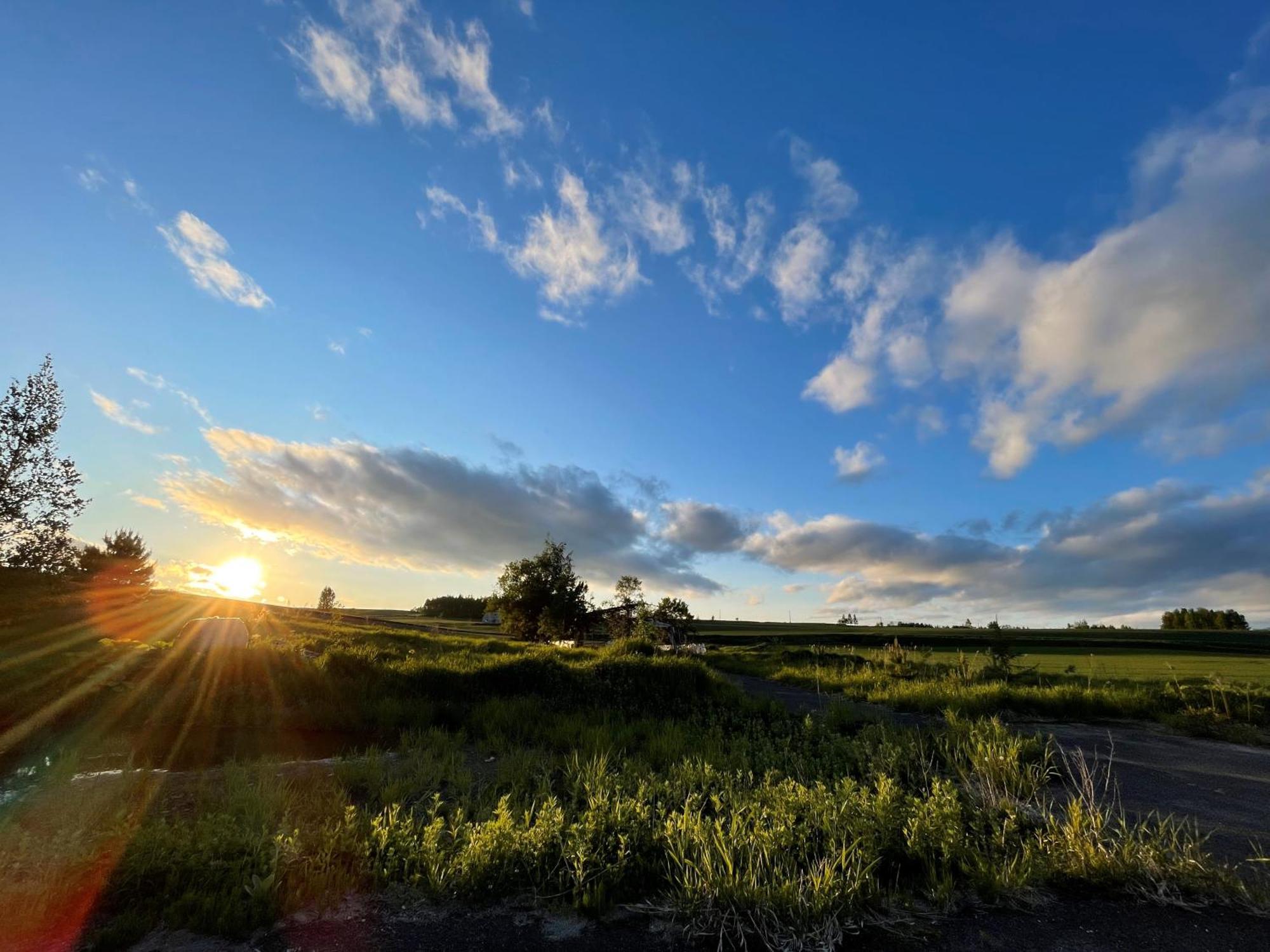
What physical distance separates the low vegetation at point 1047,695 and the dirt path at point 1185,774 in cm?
75

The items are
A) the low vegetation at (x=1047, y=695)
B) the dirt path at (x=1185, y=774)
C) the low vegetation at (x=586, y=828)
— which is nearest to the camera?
the low vegetation at (x=586, y=828)

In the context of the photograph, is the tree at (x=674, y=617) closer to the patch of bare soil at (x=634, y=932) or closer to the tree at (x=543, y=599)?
the tree at (x=543, y=599)

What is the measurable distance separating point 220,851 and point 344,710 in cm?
898

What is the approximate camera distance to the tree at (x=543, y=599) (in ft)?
146

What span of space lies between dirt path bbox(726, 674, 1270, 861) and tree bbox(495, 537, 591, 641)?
110 ft

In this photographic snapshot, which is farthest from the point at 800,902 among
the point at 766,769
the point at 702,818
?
the point at 766,769

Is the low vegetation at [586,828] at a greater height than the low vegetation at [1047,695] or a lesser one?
lesser

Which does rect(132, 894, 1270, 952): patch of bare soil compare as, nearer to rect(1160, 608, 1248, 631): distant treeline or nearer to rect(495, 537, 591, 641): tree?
rect(495, 537, 591, 641): tree

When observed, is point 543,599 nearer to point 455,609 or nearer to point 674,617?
point 674,617

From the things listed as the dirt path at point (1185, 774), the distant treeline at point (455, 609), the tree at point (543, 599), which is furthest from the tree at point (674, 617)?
the distant treeline at point (455, 609)

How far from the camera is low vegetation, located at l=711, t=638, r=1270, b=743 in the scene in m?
12.0

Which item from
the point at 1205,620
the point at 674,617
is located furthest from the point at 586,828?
the point at 1205,620

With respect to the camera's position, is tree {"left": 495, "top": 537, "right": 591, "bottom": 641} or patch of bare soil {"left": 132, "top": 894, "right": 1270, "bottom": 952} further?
tree {"left": 495, "top": 537, "right": 591, "bottom": 641}

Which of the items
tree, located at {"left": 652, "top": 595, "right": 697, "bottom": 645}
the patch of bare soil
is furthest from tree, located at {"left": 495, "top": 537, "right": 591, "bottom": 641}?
the patch of bare soil
